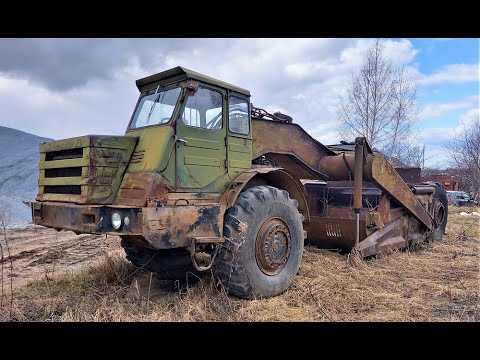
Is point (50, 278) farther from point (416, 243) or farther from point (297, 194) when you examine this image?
point (416, 243)

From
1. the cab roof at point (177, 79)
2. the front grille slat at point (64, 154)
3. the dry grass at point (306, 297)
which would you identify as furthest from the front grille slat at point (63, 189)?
the cab roof at point (177, 79)

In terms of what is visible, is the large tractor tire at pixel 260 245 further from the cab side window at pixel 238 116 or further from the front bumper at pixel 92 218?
the front bumper at pixel 92 218

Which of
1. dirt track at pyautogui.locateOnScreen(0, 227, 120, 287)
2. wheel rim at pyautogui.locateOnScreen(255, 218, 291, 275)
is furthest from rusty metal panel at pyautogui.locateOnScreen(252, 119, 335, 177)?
dirt track at pyautogui.locateOnScreen(0, 227, 120, 287)

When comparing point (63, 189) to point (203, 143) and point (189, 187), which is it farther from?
point (203, 143)

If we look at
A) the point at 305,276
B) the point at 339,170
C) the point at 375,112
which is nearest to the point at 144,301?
the point at 305,276

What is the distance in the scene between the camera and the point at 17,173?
15844 millimetres

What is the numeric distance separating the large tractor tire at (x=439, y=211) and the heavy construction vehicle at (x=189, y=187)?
342 cm

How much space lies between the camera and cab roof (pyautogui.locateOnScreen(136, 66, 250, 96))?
16.2 ft

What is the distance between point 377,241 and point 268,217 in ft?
9.57

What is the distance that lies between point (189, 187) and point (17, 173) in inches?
544

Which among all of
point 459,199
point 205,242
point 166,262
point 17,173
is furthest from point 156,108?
point 459,199

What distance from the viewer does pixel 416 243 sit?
26.9 ft

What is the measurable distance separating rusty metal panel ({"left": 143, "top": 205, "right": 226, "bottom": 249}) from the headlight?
11.4 inches

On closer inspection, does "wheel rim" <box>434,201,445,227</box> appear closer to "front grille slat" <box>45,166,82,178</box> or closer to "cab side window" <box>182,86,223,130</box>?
"cab side window" <box>182,86,223,130</box>
